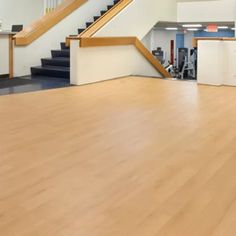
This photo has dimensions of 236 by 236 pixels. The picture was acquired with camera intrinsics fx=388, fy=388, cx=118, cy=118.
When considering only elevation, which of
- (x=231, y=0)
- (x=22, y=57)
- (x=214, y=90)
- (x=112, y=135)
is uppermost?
(x=231, y=0)

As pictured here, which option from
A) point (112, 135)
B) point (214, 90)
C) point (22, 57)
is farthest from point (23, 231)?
point (22, 57)

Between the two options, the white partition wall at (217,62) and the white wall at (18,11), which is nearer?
the white partition wall at (217,62)

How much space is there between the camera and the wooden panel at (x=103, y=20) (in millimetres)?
7395

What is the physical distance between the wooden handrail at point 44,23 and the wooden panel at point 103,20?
3.16 feet

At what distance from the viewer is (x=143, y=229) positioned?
1970 mm

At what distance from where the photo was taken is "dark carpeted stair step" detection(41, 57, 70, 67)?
26.3 ft

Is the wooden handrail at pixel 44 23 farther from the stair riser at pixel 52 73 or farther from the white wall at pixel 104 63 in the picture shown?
the white wall at pixel 104 63

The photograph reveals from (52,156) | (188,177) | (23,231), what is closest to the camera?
(23,231)

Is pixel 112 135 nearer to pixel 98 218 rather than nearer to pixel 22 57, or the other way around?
pixel 98 218

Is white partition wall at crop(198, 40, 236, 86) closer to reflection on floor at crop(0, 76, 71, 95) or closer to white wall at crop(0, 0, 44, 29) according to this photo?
reflection on floor at crop(0, 76, 71, 95)

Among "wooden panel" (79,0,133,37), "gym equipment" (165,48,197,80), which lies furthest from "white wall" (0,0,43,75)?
"gym equipment" (165,48,197,80)

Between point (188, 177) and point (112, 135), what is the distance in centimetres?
123

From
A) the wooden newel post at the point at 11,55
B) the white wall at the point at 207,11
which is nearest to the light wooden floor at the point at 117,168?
the wooden newel post at the point at 11,55

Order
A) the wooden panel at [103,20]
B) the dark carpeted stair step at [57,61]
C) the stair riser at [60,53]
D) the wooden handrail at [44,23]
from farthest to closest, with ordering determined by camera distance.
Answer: the stair riser at [60,53], the dark carpeted stair step at [57,61], the wooden handrail at [44,23], the wooden panel at [103,20]
